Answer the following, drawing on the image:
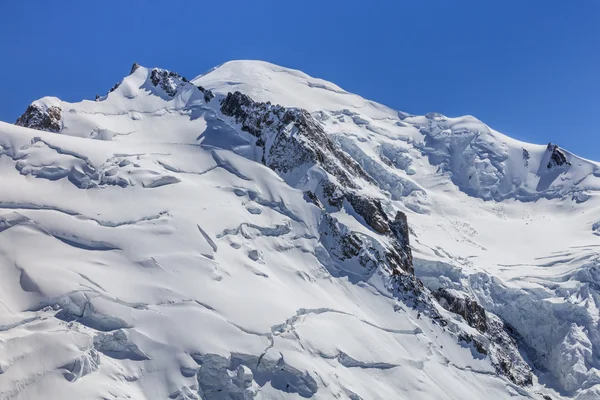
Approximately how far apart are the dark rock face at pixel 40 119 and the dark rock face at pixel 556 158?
78.8m

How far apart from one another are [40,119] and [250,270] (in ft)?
111

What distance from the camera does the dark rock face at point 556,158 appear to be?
382 ft

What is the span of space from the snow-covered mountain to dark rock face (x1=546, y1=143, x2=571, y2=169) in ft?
42.5

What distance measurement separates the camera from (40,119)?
76062 mm

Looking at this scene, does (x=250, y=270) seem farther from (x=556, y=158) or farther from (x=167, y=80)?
(x=556, y=158)

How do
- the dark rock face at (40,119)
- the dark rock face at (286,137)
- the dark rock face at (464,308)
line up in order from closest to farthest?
the dark rock face at (464,308)
the dark rock face at (286,137)
the dark rock face at (40,119)

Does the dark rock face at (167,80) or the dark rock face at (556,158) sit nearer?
the dark rock face at (167,80)

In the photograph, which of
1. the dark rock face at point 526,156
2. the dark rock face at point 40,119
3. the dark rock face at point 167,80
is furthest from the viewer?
the dark rock face at point 526,156

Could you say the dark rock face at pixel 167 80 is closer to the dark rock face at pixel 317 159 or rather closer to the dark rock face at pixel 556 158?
the dark rock face at pixel 317 159

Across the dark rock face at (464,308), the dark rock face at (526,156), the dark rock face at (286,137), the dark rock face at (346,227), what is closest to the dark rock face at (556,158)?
the dark rock face at (526,156)

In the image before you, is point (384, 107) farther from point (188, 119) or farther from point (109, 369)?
point (109, 369)

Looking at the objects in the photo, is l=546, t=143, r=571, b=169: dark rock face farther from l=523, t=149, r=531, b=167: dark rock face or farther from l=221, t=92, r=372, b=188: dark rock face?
l=221, t=92, r=372, b=188: dark rock face

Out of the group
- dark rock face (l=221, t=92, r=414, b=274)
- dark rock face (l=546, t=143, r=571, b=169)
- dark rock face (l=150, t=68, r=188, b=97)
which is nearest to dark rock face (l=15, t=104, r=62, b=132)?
dark rock face (l=150, t=68, r=188, b=97)

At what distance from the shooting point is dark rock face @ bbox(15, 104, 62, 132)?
75.6 meters
